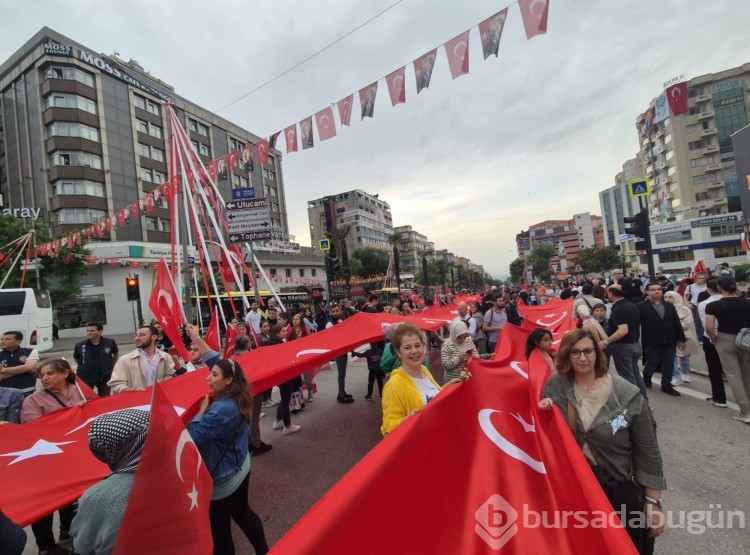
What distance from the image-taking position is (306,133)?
1023cm

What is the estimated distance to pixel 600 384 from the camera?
237 centimetres

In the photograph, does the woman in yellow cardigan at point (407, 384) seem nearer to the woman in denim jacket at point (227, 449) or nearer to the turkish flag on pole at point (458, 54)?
the woman in denim jacket at point (227, 449)

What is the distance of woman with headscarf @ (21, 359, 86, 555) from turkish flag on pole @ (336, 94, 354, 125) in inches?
303

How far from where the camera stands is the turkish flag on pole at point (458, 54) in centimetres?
729

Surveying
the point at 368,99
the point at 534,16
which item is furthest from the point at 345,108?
the point at 534,16

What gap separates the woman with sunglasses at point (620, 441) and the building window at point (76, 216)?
1719 inches

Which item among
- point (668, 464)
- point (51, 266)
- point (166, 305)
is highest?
point (51, 266)

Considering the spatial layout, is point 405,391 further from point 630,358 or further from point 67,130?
point 67,130

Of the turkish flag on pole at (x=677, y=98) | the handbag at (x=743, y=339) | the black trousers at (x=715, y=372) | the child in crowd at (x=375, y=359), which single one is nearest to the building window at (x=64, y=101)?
the child in crowd at (x=375, y=359)

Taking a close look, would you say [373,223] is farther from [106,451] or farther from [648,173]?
[106,451]

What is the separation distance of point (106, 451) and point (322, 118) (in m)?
9.33

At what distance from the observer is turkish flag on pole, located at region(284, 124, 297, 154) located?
10.5m

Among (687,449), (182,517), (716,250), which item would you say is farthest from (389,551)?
(716,250)

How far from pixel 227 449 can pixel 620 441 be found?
8.16 ft
